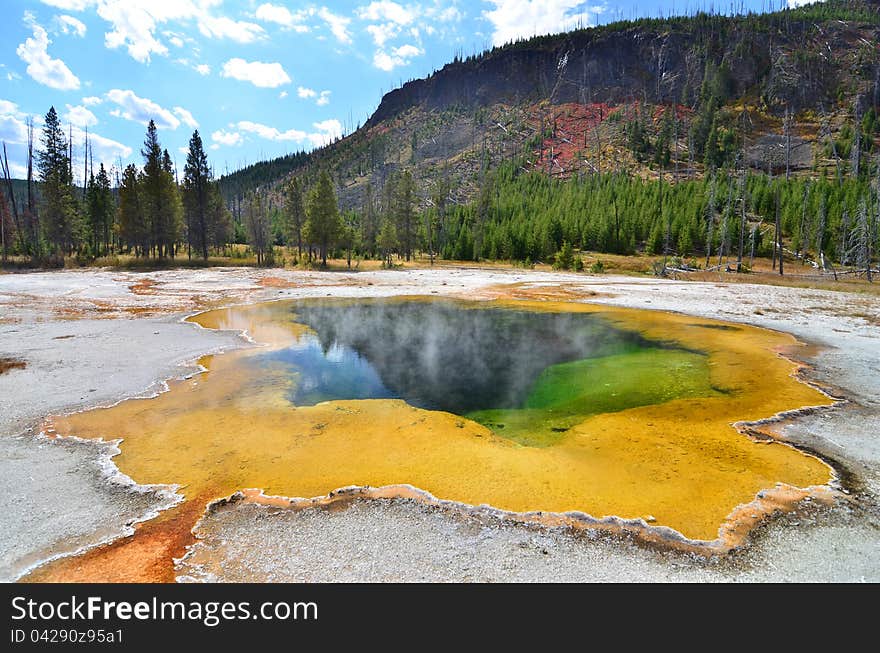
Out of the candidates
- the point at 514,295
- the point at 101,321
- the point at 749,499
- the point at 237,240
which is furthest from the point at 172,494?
the point at 237,240

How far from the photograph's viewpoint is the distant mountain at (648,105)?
370ft

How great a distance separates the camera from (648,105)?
143m

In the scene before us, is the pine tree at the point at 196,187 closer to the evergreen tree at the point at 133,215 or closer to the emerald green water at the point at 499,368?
the evergreen tree at the point at 133,215

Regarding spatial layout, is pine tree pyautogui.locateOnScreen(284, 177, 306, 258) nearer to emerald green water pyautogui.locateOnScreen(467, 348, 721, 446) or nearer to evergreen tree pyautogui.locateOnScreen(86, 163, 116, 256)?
evergreen tree pyautogui.locateOnScreen(86, 163, 116, 256)

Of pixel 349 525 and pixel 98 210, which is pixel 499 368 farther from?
pixel 98 210

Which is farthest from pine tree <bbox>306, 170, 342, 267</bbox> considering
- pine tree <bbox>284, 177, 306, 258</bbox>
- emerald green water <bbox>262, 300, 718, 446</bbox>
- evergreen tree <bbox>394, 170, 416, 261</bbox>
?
emerald green water <bbox>262, 300, 718, 446</bbox>

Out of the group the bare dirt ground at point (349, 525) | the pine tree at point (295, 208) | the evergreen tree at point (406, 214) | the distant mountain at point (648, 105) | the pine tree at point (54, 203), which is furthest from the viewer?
the distant mountain at point (648, 105)

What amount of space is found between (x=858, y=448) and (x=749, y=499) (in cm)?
331

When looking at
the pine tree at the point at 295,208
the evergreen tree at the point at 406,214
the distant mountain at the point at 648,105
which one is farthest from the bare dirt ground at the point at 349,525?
the distant mountain at the point at 648,105

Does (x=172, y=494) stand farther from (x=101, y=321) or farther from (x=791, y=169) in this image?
(x=791, y=169)

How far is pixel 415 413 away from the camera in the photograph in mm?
9898

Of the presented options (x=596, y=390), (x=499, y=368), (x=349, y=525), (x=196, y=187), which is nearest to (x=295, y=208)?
(x=196, y=187)

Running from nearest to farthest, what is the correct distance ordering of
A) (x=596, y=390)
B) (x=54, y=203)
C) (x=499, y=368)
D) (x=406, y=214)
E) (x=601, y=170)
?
(x=596, y=390), (x=499, y=368), (x=54, y=203), (x=406, y=214), (x=601, y=170)
